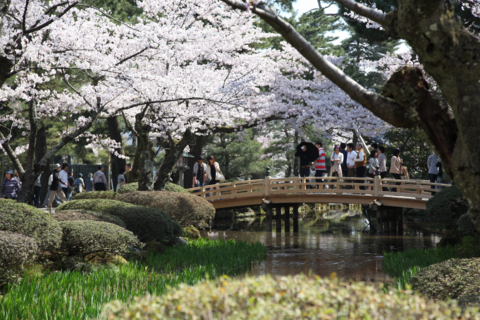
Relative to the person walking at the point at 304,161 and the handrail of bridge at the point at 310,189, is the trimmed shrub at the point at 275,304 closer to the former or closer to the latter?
the handrail of bridge at the point at 310,189

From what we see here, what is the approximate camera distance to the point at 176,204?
1146cm

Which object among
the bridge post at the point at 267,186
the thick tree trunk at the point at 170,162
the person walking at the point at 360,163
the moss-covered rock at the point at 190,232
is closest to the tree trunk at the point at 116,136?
the thick tree trunk at the point at 170,162

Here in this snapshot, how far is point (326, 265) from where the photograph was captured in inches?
368

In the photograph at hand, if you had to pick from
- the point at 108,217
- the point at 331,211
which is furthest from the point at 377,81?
the point at 108,217

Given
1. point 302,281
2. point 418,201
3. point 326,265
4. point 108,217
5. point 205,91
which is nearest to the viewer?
point 302,281

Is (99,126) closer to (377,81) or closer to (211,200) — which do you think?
(211,200)

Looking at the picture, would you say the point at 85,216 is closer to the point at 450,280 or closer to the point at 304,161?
the point at 450,280

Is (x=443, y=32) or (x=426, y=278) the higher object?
(x=443, y=32)

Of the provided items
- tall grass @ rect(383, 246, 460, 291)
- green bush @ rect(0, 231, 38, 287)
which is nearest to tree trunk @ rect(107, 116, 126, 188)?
tall grass @ rect(383, 246, 460, 291)

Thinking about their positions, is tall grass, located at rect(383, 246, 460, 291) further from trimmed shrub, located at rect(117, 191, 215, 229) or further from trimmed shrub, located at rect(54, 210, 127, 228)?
trimmed shrub, located at rect(117, 191, 215, 229)

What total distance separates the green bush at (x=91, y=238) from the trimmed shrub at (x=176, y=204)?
13.4 feet

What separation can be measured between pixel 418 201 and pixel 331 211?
36.7ft

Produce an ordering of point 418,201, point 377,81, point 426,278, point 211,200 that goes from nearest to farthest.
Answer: point 426,278 < point 418,201 < point 211,200 < point 377,81

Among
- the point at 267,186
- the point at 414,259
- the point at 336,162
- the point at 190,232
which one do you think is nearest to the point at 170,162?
the point at 190,232
